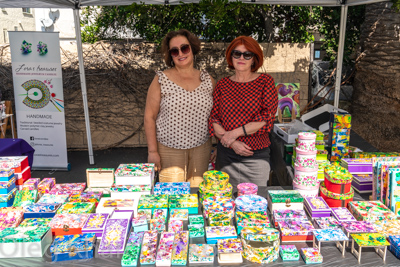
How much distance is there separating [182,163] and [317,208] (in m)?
1.11

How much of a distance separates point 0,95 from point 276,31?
511 cm

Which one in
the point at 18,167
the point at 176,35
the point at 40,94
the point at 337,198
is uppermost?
the point at 176,35

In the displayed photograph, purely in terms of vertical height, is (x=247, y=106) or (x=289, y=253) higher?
(x=247, y=106)

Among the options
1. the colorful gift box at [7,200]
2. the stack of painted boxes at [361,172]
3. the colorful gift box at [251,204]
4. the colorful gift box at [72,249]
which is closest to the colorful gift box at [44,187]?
the colorful gift box at [7,200]

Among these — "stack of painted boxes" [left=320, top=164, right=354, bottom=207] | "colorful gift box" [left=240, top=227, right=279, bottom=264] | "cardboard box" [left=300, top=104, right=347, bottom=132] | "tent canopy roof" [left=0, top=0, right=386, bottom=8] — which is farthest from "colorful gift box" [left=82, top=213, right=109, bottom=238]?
"tent canopy roof" [left=0, top=0, right=386, bottom=8]

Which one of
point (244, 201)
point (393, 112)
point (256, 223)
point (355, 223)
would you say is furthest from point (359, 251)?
point (393, 112)

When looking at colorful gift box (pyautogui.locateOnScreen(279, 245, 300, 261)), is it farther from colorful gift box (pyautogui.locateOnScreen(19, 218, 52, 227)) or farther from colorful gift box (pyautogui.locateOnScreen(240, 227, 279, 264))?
colorful gift box (pyautogui.locateOnScreen(19, 218, 52, 227))

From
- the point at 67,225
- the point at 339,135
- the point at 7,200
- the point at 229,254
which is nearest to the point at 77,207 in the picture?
the point at 67,225

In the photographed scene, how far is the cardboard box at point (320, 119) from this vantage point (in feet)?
11.1

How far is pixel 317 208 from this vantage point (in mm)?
1706

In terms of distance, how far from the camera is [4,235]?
4.80 feet

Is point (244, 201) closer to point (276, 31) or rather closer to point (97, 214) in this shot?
point (97, 214)

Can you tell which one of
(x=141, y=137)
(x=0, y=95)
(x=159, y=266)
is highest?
(x=0, y=95)

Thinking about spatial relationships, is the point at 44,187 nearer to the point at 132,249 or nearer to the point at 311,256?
the point at 132,249
